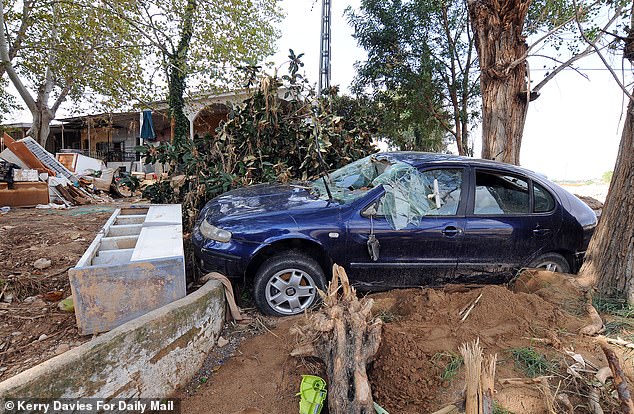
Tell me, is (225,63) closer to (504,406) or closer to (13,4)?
(13,4)

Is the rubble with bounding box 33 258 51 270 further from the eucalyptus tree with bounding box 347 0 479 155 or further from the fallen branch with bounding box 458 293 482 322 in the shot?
the eucalyptus tree with bounding box 347 0 479 155

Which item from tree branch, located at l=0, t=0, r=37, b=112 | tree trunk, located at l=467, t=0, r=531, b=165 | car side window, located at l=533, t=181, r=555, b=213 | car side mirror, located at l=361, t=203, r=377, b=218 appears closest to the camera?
car side mirror, located at l=361, t=203, r=377, b=218

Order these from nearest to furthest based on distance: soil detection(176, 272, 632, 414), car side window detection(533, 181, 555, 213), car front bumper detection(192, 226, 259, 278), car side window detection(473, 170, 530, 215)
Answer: soil detection(176, 272, 632, 414)
car front bumper detection(192, 226, 259, 278)
car side window detection(473, 170, 530, 215)
car side window detection(533, 181, 555, 213)

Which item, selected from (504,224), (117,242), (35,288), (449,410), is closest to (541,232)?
(504,224)

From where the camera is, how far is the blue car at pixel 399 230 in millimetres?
3268

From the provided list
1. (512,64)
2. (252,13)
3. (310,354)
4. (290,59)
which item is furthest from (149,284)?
(252,13)

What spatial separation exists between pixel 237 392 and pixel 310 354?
0.58 m

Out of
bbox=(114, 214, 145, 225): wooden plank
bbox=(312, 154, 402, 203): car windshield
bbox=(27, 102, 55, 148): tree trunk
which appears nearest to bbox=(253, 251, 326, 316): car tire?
bbox=(312, 154, 402, 203): car windshield

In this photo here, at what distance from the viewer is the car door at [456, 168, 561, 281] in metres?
3.61

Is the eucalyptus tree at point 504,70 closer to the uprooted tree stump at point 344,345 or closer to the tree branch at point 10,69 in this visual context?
the uprooted tree stump at point 344,345

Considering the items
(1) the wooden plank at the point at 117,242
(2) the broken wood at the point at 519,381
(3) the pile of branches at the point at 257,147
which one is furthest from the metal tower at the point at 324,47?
(2) the broken wood at the point at 519,381

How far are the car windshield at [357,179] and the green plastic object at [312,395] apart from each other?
1.73 m

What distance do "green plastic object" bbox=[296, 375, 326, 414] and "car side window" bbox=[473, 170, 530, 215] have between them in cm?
235

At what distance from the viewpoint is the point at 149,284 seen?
2732mm
